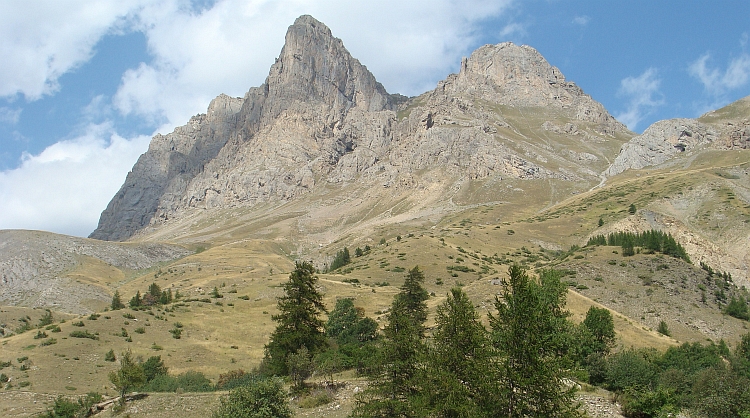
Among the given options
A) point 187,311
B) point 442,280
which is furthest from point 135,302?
point 442,280

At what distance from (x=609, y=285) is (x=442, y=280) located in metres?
25.2

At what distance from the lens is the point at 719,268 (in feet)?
244

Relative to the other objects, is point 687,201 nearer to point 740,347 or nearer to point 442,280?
point 442,280

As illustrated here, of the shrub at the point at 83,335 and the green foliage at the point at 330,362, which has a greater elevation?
the shrub at the point at 83,335

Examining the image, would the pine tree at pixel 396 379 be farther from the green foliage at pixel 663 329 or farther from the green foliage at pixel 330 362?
the green foliage at pixel 663 329

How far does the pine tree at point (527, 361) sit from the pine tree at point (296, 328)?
2005 cm

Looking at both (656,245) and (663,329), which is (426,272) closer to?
(656,245)

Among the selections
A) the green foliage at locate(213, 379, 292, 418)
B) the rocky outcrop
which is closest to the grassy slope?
the green foliage at locate(213, 379, 292, 418)

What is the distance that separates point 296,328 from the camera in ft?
118

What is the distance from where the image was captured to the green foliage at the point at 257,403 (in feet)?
68.9

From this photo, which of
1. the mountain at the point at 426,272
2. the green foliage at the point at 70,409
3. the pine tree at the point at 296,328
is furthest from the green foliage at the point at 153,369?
the pine tree at the point at 296,328

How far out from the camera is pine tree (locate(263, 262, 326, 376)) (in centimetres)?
3447

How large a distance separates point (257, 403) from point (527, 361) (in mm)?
12122

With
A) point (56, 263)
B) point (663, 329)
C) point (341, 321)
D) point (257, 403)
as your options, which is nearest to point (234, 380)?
point (257, 403)
